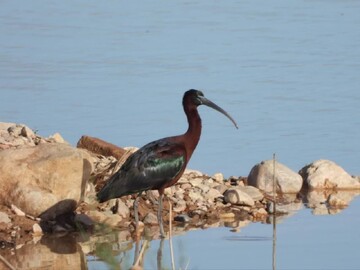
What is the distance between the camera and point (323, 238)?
14.7 metres

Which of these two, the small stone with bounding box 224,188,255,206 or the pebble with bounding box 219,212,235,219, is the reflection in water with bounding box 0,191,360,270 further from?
the small stone with bounding box 224,188,255,206

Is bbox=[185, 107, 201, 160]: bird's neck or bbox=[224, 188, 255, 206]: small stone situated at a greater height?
bbox=[185, 107, 201, 160]: bird's neck

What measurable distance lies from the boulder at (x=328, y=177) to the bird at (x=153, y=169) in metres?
2.82

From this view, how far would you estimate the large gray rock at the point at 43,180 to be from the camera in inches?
583

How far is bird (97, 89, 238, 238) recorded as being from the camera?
14547 mm

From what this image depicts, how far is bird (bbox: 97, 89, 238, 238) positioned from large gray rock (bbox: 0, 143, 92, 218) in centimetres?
40

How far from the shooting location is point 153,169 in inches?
578

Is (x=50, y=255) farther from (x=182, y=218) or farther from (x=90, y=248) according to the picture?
(x=182, y=218)

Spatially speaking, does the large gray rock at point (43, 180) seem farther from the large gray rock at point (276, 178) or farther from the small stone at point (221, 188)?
the large gray rock at point (276, 178)

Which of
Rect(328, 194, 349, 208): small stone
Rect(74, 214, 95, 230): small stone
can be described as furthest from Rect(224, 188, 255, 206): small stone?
Rect(74, 214, 95, 230): small stone

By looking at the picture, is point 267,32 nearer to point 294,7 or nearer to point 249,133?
point 294,7

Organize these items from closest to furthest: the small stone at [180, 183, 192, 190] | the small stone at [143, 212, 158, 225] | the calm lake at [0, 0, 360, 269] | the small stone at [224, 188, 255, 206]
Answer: the calm lake at [0, 0, 360, 269] → the small stone at [143, 212, 158, 225] → the small stone at [224, 188, 255, 206] → the small stone at [180, 183, 192, 190]

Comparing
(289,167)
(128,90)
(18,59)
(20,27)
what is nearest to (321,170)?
(289,167)

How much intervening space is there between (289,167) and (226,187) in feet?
5.66
